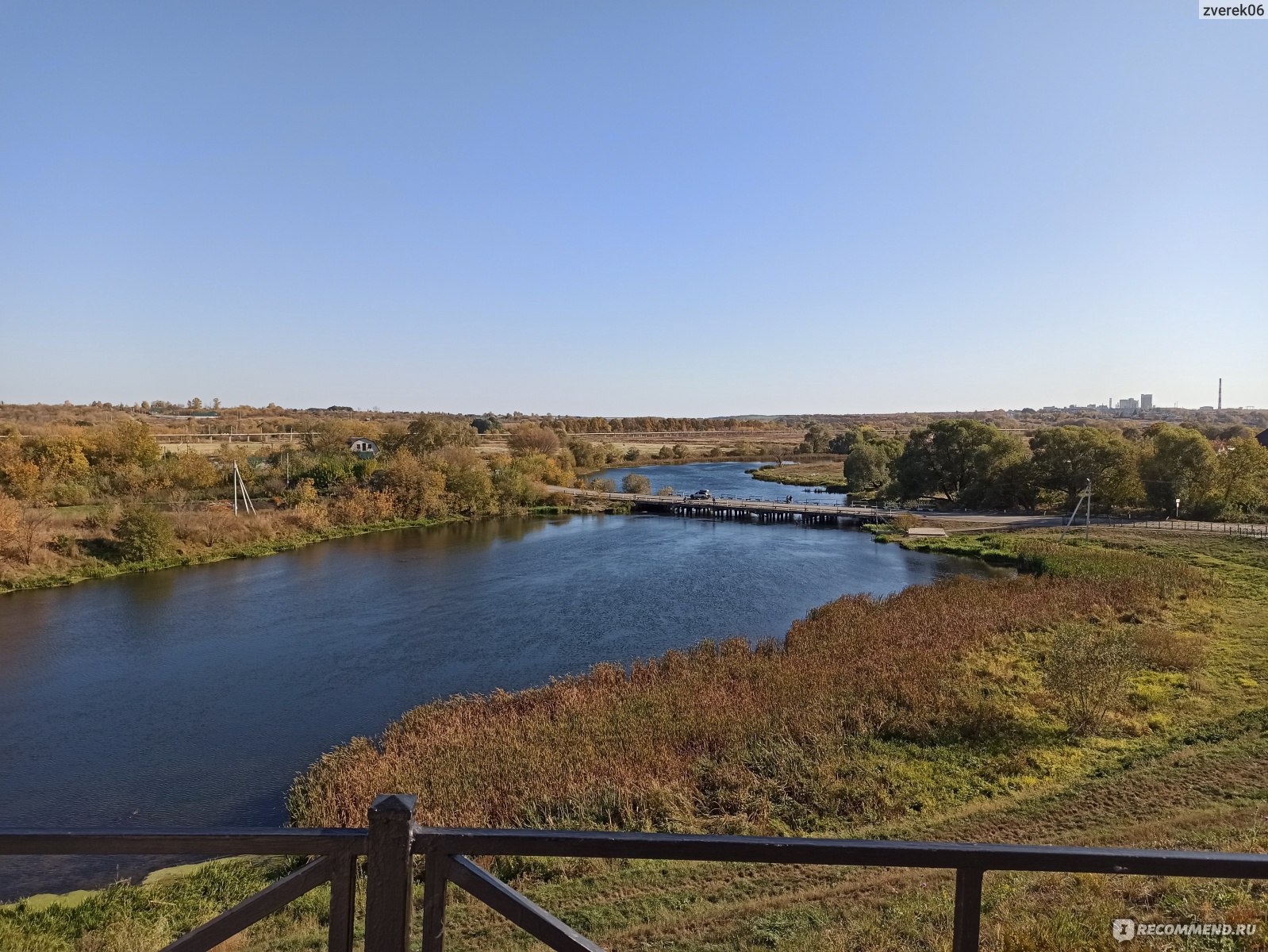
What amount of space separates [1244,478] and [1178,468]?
2.90 meters

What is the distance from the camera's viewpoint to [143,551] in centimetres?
3100

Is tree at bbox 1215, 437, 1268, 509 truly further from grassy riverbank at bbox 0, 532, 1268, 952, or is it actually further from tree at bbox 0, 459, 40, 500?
tree at bbox 0, 459, 40, 500

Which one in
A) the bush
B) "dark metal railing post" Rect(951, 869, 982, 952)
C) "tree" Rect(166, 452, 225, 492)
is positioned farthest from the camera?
"tree" Rect(166, 452, 225, 492)

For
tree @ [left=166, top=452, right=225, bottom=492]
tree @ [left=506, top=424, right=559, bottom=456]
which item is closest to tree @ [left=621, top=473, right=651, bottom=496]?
tree @ [left=506, top=424, right=559, bottom=456]

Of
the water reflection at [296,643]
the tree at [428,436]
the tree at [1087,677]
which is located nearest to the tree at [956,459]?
the water reflection at [296,643]

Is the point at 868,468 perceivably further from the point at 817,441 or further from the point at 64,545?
the point at 64,545

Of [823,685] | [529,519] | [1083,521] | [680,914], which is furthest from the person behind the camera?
[529,519]

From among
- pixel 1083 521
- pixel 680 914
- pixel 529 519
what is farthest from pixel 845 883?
pixel 529 519

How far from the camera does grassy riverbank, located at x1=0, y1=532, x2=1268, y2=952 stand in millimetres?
6504

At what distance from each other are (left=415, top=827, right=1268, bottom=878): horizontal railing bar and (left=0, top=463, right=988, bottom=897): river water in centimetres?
507

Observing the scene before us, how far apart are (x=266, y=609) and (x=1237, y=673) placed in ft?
86.1

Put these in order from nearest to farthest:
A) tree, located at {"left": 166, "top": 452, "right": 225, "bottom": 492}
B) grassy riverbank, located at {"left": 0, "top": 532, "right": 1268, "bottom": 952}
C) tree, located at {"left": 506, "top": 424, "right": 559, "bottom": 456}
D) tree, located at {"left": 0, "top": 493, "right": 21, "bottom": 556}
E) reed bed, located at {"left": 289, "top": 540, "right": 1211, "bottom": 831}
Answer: grassy riverbank, located at {"left": 0, "top": 532, "right": 1268, "bottom": 952}
reed bed, located at {"left": 289, "top": 540, "right": 1211, "bottom": 831}
tree, located at {"left": 0, "top": 493, "right": 21, "bottom": 556}
tree, located at {"left": 166, "top": 452, "right": 225, "bottom": 492}
tree, located at {"left": 506, "top": 424, "right": 559, "bottom": 456}

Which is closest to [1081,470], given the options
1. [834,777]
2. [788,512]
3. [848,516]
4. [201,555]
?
[848,516]

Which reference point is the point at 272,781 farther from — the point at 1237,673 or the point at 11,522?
the point at 11,522
